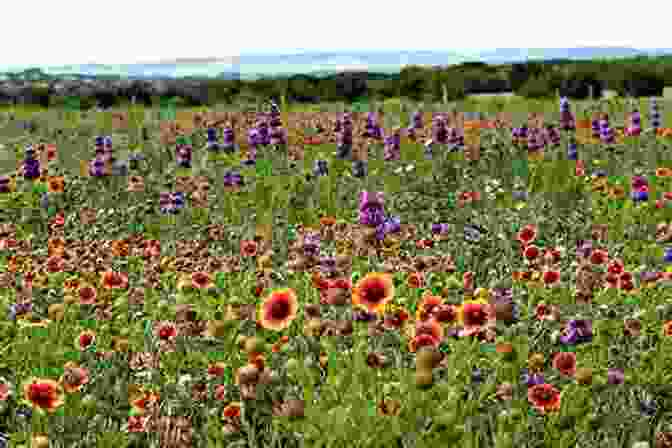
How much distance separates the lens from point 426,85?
18859mm

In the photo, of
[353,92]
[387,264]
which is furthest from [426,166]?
[353,92]

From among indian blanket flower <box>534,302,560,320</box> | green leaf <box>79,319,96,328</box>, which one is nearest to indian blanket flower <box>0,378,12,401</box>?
green leaf <box>79,319,96,328</box>

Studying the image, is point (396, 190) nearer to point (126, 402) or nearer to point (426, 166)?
point (426, 166)

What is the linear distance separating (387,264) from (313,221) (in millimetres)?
1781

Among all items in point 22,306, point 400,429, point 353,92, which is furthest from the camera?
point 353,92

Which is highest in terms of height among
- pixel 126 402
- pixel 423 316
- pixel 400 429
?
pixel 423 316

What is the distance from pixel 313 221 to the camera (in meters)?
5.59

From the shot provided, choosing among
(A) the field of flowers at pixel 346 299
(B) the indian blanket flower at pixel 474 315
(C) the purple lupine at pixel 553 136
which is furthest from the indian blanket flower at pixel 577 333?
(C) the purple lupine at pixel 553 136

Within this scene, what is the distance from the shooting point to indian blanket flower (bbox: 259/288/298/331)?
2.50 m

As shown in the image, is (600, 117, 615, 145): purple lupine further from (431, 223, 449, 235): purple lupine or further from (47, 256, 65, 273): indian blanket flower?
(47, 256, 65, 273): indian blanket flower

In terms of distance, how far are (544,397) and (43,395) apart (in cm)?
143

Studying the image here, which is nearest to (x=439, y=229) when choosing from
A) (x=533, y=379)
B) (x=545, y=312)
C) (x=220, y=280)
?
(x=220, y=280)

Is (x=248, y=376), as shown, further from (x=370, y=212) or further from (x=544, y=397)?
(x=370, y=212)

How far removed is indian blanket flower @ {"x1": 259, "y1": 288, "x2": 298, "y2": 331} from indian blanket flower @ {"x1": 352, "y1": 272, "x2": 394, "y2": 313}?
0.22m
